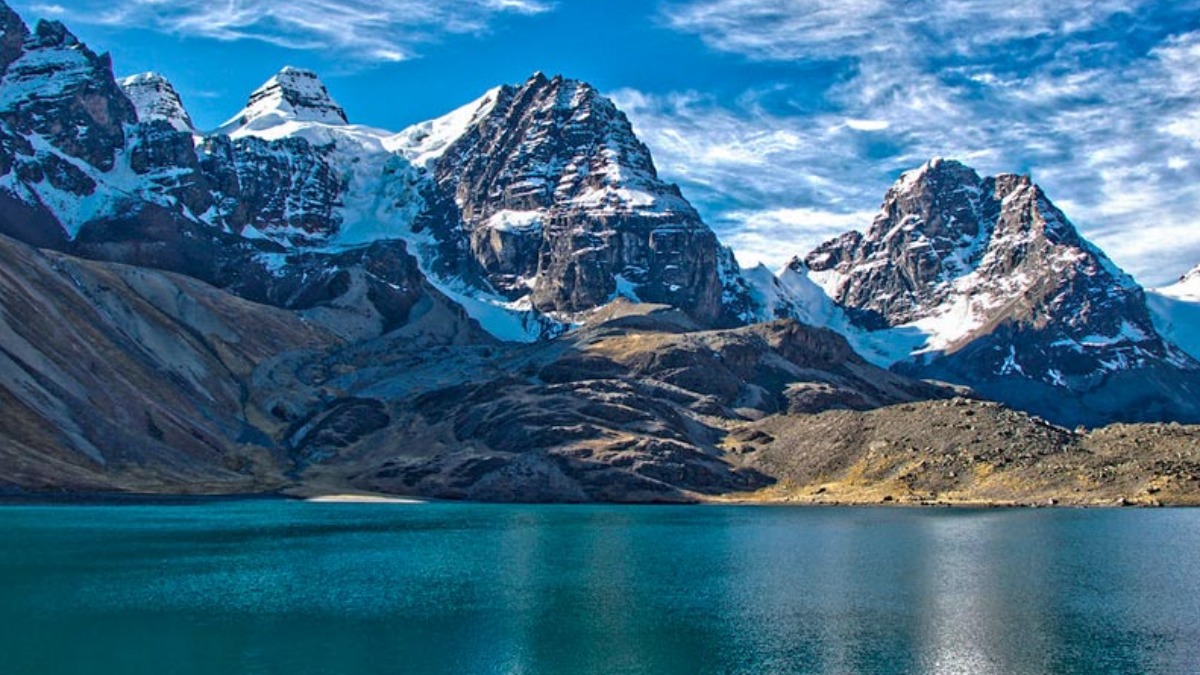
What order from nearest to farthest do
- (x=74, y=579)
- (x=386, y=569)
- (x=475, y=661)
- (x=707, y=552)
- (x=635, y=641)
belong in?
(x=475, y=661) < (x=635, y=641) < (x=74, y=579) < (x=386, y=569) < (x=707, y=552)

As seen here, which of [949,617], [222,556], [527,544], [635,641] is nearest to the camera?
[635,641]

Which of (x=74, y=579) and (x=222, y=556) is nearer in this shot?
(x=74, y=579)

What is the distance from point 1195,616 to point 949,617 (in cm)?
2136

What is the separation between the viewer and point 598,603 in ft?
364

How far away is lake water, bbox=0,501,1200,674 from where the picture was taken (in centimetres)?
8550

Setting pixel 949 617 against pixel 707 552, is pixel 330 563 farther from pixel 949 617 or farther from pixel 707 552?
pixel 949 617

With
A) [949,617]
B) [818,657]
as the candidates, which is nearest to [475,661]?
[818,657]

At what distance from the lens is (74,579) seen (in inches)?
→ 4702

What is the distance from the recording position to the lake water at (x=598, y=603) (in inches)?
3366

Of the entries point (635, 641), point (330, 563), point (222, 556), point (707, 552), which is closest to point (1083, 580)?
point (707, 552)

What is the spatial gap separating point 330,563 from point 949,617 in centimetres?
7234

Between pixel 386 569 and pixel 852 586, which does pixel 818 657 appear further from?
pixel 386 569

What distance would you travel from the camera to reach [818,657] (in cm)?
8681

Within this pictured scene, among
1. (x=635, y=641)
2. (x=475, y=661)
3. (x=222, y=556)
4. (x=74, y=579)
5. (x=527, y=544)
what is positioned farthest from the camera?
(x=527, y=544)
